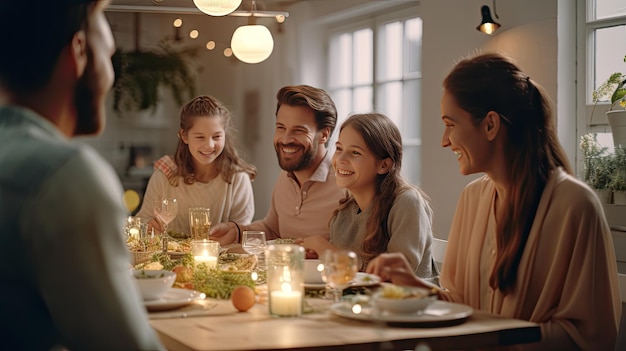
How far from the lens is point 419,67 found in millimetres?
6059

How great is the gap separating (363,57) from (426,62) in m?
1.32

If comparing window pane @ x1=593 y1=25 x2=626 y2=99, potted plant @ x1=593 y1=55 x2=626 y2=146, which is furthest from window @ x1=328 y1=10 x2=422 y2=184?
potted plant @ x1=593 y1=55 x2=626 y2=146

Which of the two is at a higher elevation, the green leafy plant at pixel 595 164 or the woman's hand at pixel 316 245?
the green leafy plant at pixel 595 164

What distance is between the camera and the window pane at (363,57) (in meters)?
6.60

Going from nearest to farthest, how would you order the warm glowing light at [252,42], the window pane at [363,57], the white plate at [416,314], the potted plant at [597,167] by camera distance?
the white plate at [416,314], the potted plant at [597,167], the warm glowing light at [252,42], the window pane at [363,57]

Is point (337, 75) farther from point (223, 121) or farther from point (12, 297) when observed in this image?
point (12, 297)

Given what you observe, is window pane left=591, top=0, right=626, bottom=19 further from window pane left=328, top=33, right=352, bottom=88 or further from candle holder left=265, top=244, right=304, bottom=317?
candle holder left=265, top=244, right=304, bottom=317

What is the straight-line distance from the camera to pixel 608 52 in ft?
13.9

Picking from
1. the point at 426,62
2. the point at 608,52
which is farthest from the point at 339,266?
the point at 426,62

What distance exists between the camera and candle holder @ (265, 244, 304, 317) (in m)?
1.87

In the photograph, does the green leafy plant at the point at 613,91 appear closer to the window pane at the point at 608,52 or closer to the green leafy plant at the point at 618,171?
the window pane at the point at 608,52

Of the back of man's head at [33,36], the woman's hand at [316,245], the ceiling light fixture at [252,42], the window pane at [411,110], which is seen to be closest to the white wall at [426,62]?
the window pane at [411,110]

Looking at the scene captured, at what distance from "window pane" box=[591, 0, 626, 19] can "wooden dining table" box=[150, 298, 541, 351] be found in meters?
2.80

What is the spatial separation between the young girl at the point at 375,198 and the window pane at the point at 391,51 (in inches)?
133
